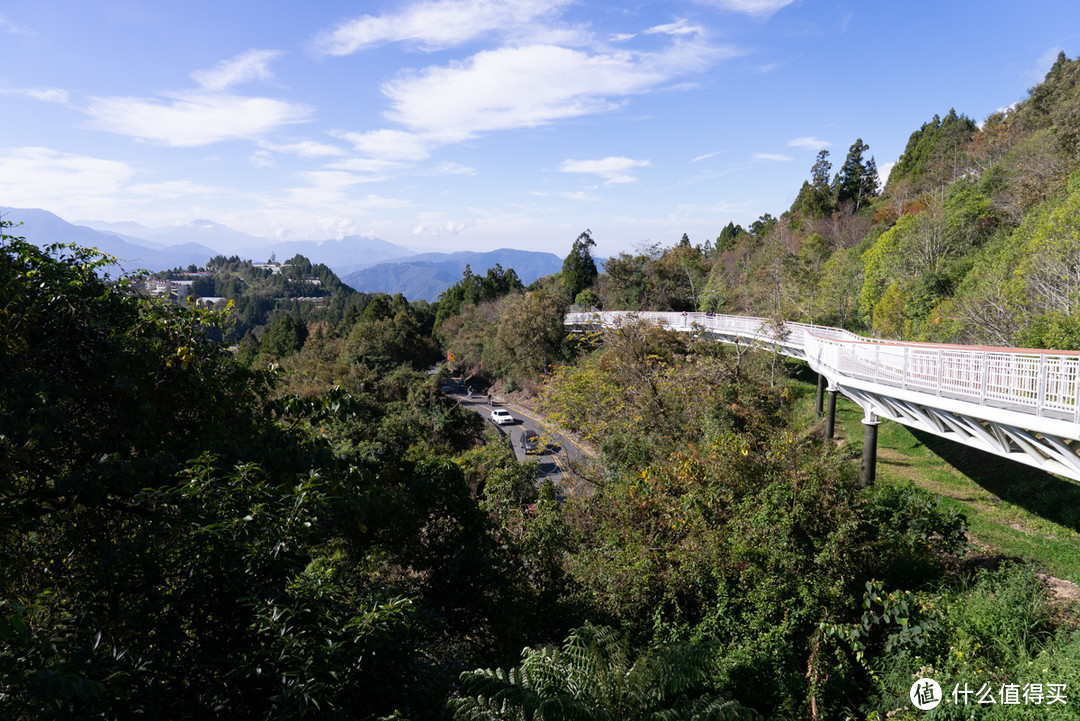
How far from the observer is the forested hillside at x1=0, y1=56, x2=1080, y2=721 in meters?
3.54

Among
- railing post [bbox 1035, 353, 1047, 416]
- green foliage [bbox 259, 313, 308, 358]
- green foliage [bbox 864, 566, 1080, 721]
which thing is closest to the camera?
green foliage [bbox 864, 566, 1080, 721]

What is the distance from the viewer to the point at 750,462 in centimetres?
939

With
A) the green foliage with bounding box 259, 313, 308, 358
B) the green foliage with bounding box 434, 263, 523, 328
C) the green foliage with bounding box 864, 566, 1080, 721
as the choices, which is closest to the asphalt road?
the green foliage with bounding box 864, 566, 1080, 721

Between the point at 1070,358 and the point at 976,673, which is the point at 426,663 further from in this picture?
the point at 1070,358

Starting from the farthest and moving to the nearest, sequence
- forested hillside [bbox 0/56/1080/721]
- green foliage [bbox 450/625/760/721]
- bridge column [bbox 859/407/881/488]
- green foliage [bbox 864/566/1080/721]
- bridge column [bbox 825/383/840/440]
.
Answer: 1. bridge column [bbox 825/383/840/440]
2. bridge column [bbox 859/407/881/488]
3. green foliage [bbox 864/566/1080/721]
4. green foliage [bbox 450/625/760/721]
5. forested hillside [bbox 0/56/1080/721]

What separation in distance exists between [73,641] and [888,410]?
13216 millimetres

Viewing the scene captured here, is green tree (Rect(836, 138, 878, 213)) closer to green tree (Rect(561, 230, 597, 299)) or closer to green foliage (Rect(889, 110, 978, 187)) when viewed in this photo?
green foliage (Rect(889, 110, 978, 187))

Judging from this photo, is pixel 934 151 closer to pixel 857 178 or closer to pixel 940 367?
pixel 857 178

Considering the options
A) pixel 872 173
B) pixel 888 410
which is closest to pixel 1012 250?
pixel 888 410

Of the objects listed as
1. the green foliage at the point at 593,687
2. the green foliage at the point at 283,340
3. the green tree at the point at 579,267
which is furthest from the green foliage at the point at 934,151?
the green foliage at the point at 283,340

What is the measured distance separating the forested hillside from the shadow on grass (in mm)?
3181

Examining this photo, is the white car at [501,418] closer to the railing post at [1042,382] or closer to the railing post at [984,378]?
the railing post at [984,378]

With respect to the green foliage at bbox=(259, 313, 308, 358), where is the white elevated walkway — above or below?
above

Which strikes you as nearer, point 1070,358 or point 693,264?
point 1070,358
